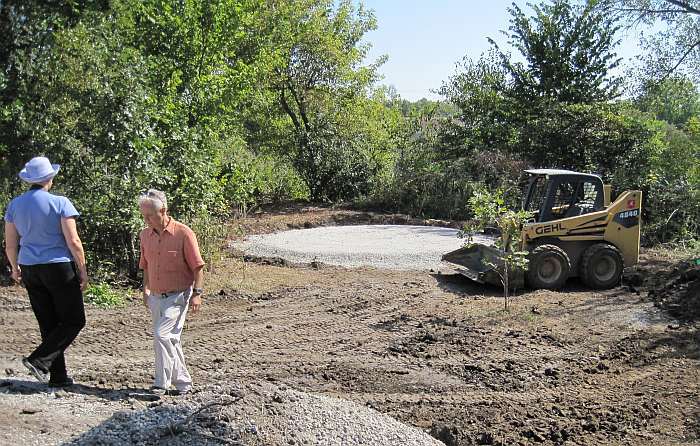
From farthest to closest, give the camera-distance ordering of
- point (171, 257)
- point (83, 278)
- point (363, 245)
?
point (363, 245) < point (83, 278) < point (171, 257)

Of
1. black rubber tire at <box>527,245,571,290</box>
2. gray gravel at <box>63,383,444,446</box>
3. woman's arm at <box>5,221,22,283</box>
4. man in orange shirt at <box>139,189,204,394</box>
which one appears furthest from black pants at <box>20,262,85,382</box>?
black rubber tire at <box>527,245,571,290</box>

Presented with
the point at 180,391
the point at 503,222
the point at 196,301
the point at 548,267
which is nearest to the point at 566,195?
the point at 548,267

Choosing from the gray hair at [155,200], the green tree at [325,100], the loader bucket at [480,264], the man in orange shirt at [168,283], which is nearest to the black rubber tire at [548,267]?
the loader bucket at [480,264]

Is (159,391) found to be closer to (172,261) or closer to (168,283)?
(168,283)

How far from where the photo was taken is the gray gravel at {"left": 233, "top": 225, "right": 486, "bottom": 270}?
1271 centimetres

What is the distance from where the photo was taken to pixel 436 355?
23.9ft

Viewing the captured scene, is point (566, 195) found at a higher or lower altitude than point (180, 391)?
higher

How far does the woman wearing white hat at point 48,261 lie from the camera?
541cm

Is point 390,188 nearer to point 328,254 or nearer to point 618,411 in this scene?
point 328,254

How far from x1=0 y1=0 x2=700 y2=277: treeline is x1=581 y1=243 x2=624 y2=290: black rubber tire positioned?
5.76 meters

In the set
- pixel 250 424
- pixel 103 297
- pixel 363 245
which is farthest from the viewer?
pixel 363 245

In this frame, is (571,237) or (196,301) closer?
(196,301)

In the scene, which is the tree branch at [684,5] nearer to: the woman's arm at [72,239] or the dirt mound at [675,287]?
the dirt mound at [675,287]

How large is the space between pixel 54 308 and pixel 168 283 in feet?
3.47
